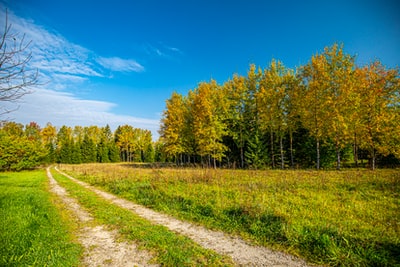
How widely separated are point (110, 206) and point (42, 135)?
76.8 m

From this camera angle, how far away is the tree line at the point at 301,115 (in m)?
18.1

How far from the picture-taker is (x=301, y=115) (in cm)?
2061

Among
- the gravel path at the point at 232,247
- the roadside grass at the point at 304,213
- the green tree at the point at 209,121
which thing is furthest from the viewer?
the green tree at the point at 209,121

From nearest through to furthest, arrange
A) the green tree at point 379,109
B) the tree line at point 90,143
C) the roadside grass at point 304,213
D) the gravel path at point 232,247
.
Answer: the gravel path at point 232,247 → the roadside grass at point 304,213 → the green tree at point 379,109 → the tree line at point 90,143

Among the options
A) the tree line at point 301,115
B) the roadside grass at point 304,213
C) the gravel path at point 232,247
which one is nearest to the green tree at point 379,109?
the tree line at point 301,115

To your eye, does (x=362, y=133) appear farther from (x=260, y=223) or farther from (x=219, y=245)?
(x=219, y=245)

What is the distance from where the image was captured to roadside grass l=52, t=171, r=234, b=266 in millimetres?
4191

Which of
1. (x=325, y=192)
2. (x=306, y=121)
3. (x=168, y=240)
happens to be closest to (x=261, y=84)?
(x=306, y=121)

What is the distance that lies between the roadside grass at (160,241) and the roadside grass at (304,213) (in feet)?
4.48

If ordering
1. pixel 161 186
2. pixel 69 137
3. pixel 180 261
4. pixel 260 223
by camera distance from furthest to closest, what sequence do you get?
pixel 69 137 → pixel 161 186 → pixel 260 223 → pixel 180 261

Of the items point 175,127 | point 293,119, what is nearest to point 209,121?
point 175,127

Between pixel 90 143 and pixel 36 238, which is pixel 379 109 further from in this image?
pixel 90 143

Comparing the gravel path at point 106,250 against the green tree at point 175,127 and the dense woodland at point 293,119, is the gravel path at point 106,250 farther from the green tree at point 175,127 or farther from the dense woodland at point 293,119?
the green tree at point 175,127

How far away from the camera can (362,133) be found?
18328mm
